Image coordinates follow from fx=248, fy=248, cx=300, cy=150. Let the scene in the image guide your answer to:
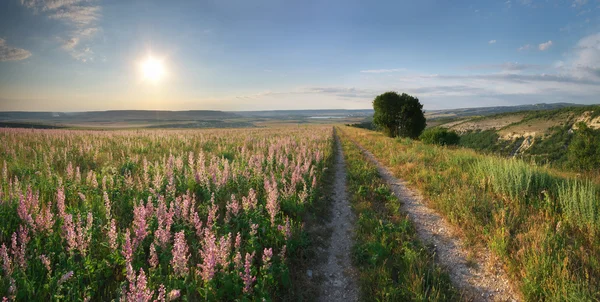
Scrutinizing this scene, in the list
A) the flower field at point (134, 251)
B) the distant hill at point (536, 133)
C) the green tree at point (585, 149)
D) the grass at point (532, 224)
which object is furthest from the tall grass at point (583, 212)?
the distant hill at point (536, 133)

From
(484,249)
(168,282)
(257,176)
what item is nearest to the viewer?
(168,282)

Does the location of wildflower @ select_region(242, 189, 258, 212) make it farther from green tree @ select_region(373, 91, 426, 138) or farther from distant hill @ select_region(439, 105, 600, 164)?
distant hill @ select_region(439, 105, 600, 164)

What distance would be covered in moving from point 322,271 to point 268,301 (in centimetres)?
167

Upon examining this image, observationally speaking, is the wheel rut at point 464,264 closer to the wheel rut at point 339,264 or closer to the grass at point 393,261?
the grass at point 393,261

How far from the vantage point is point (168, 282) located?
341cm

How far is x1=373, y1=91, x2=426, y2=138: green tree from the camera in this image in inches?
1745

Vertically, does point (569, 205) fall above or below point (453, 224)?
above

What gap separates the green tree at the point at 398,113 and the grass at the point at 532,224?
3688 centimetres

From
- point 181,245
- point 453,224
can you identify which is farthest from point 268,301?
point 453,224

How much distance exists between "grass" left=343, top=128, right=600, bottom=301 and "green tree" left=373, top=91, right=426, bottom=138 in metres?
36.9

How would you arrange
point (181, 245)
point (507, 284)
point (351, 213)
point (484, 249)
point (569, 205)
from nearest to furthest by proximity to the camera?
point (181, 245) → point (507, 284) → point (484, 249) → point (569, 205) → point (351, 213)

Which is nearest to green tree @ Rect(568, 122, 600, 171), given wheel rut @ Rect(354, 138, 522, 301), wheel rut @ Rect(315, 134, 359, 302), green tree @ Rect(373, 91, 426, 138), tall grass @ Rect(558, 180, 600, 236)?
green tree @ Rect(373, 91, 426, 138)

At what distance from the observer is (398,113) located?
146 ft

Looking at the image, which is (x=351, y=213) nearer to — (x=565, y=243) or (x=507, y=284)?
(x=507, y=284)
